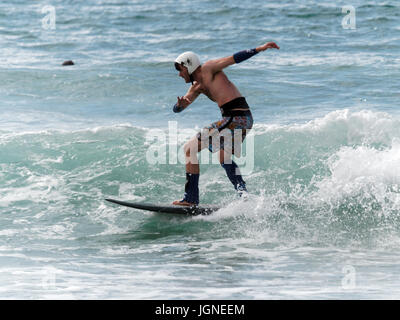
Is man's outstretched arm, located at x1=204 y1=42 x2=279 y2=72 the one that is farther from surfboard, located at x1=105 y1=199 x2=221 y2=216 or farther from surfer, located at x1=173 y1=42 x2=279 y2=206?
surfboard, located at x1=105 y1=199 x2=221 y2=216

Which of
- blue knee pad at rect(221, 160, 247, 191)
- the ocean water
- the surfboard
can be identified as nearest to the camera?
the ocean water

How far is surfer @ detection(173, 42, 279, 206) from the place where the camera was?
7848 mm

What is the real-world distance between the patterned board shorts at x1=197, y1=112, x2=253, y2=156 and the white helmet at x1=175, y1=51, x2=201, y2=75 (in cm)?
73

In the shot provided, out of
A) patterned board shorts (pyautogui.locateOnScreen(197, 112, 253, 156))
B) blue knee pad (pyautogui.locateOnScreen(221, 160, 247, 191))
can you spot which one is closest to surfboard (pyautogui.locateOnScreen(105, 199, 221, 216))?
blue knee pad (pyautogui.locateOnScreen(221, 160, 247, 191))

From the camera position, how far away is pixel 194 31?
77.0 feet

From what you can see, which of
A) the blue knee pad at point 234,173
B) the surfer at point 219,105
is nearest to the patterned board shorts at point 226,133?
the surfer at point 219,105

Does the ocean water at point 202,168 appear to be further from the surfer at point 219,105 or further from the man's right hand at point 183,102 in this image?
the man's right hand at point 183,102

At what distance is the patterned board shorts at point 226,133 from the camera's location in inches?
314

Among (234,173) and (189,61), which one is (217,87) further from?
(234,173)

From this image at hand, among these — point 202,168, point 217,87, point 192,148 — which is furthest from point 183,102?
point 202,168

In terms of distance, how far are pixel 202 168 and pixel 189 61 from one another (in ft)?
11.8
